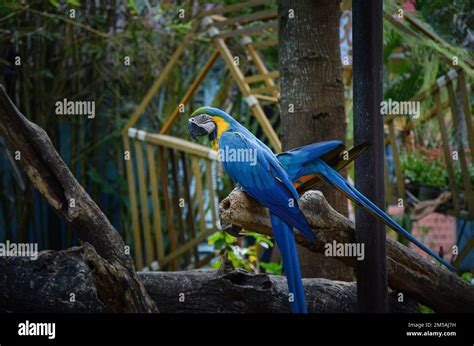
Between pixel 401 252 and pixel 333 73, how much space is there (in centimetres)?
63

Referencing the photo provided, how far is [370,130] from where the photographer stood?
2.14 meters

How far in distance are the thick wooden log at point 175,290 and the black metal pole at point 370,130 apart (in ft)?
0.45

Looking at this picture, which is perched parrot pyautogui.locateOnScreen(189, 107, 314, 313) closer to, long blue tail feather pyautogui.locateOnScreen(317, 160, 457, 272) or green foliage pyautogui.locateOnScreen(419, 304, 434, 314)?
long blue tail feather pyautogui.locateOnScreen(317, 160, 457, 272)

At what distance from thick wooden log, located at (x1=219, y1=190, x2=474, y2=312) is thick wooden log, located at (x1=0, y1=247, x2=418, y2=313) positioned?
70 mm

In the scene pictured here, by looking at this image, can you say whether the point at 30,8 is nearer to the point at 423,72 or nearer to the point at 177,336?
the point at 177,336

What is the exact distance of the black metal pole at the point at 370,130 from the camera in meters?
2.15

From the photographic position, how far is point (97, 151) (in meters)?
2.85

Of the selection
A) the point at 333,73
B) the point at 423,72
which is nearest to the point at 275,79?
the point at 423,72

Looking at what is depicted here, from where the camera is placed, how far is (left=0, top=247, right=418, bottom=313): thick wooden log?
222cm

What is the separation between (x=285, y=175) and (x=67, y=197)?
62cm

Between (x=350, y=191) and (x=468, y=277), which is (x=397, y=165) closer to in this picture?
(x=468, y=277)

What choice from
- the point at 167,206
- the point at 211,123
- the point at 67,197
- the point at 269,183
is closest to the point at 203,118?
the point at 211,123

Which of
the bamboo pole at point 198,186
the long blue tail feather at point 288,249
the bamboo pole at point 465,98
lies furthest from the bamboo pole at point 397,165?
the long blue tail feather at point 288,249

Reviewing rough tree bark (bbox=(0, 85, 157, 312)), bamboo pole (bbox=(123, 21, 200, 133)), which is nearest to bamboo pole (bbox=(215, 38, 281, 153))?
bamboo pole (bbox=(123, 21, 200, 133))
